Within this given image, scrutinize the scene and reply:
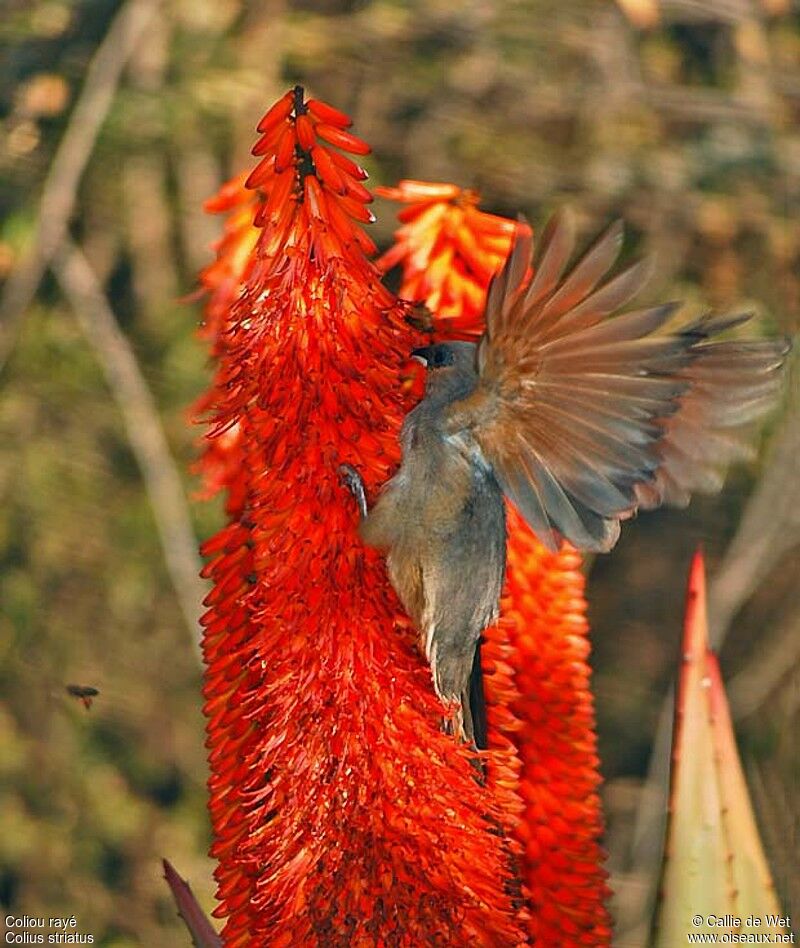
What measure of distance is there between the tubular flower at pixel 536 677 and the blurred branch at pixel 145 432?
1.64 m

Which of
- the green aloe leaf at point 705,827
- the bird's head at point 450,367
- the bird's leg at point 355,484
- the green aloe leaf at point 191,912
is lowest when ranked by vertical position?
the green aloe leaf at point 191,912

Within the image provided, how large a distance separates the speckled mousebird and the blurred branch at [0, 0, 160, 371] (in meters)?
1.76

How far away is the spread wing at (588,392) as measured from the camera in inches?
55.3

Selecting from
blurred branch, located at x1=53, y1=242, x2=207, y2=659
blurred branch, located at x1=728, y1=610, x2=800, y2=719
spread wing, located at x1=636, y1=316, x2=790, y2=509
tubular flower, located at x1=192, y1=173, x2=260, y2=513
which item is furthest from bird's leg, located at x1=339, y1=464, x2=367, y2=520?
blurred branch, located at x1=728, y1=610, x2=800, y2=719

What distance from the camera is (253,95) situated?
3273mm

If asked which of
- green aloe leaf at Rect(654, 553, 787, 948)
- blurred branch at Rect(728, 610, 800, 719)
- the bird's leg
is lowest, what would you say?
blurred branch at Rect(728, 610, 800, 719)

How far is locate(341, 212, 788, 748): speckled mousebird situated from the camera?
1423mm

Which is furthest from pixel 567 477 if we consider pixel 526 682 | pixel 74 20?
pixel 74 20

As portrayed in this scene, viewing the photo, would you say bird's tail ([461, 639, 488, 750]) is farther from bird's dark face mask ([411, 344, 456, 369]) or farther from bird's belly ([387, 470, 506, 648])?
bird's dark face mask ([411, 344, 456, 369])

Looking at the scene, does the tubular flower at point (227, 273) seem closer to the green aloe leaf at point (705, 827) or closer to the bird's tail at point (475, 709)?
the bird's tail at point (475, 709)

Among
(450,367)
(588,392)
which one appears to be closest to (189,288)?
(450,367)

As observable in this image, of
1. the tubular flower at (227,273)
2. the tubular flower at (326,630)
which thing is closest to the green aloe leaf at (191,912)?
the tubular flower at (326,630)

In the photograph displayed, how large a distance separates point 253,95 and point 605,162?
0.83 meters

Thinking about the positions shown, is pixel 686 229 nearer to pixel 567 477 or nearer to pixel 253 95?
pixel 253 95
